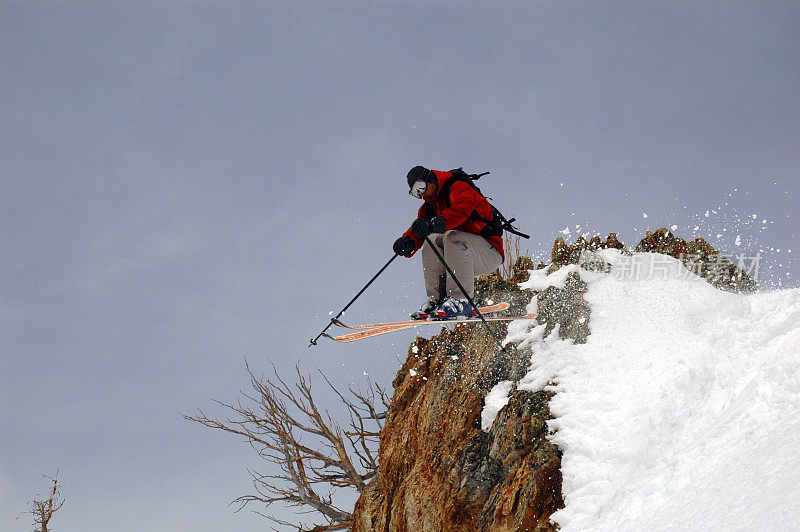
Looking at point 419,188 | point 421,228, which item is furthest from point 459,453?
point 419,188

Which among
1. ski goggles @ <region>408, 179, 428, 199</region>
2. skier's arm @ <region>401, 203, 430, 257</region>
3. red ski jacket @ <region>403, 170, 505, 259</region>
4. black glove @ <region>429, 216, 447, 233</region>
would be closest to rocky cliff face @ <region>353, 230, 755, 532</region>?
red ski jacket @ <region>403, 170, 505, 259</region>

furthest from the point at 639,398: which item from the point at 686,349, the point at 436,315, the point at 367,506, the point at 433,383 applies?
the point at 367,506

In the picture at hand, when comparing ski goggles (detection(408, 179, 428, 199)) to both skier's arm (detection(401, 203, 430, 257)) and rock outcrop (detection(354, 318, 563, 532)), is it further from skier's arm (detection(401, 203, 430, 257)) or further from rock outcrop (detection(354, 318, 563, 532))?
rock outcrop (detection(354, 318, 563, 532))

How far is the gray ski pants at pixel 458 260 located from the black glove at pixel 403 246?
293 millimetres

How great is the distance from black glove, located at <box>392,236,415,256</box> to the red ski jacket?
0.10 m

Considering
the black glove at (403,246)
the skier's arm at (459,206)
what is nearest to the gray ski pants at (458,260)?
the skier's arm at (459,206)

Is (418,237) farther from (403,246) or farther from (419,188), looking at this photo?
(419,188)

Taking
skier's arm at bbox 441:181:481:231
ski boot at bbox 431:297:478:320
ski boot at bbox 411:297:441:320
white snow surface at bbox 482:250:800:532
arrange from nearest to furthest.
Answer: white snow surface at bbox 482:250:800:532 < skier's arm at bbox 441:181:481:231 < ski boot at bbox 431:297:478:320 < ski boot at bbox 411:297:441:320

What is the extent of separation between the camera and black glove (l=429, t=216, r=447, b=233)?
19.0 feet

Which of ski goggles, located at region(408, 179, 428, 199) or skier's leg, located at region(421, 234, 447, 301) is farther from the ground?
ski goggles, located at region(408, 179, 428, 199)

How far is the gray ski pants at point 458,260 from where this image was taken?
6172 millimetres

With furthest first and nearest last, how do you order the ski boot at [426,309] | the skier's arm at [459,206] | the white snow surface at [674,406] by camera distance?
1. the ski boot at [426,309]
2. the skier's arm at [459,206]
3. the white snow surface at [674,406]

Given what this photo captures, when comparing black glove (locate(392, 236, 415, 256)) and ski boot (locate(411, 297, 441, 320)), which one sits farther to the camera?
ski boot (locate(411, 297, 441, 320))

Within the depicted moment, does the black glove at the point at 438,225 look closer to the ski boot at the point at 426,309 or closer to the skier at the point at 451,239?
the skier at the point at 451,239
